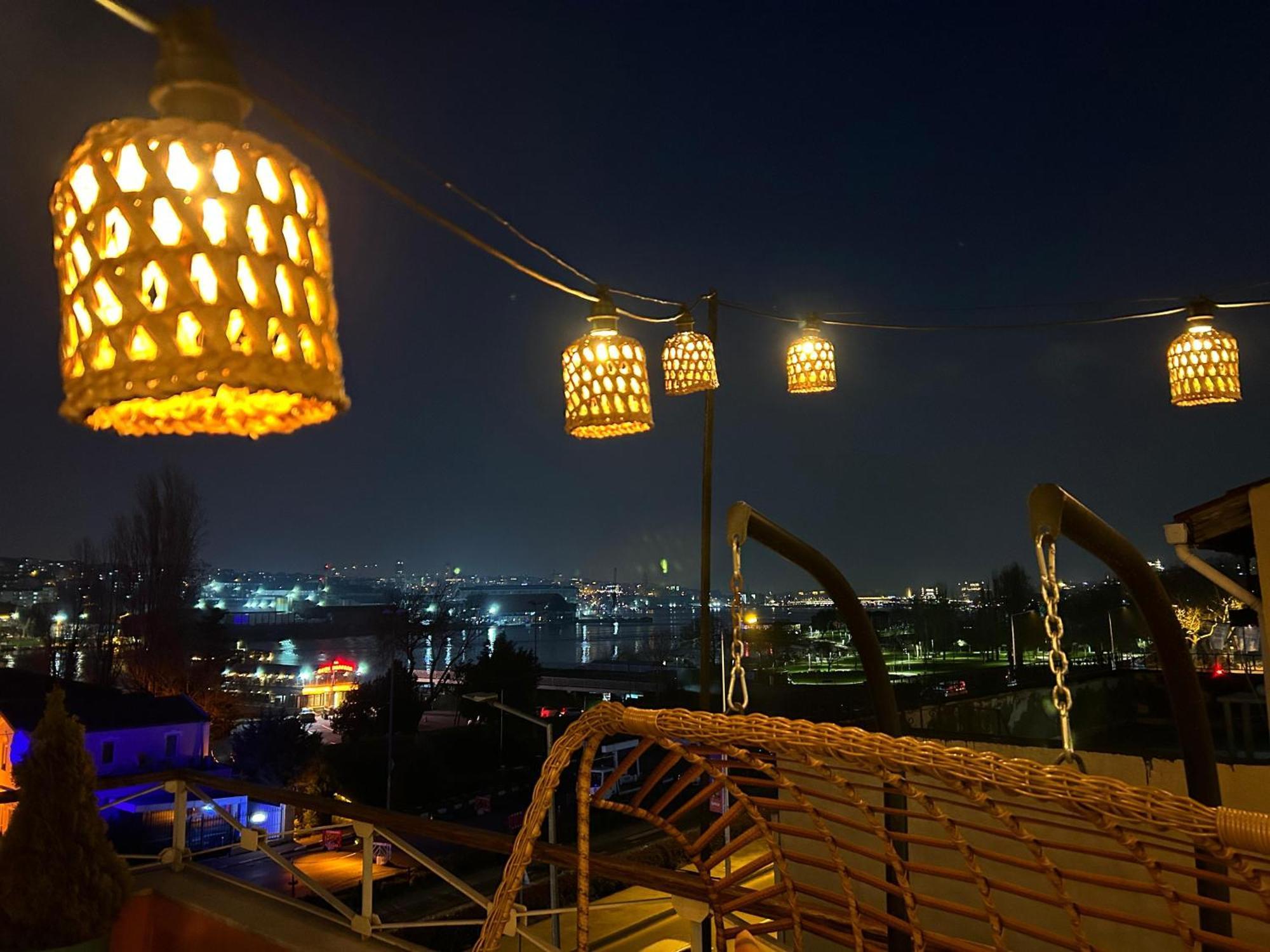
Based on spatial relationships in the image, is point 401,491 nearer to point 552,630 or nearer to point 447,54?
point 552,630

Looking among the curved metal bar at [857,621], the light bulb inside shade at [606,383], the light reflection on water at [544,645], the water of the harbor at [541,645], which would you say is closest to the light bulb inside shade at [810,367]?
the curved metal bar at [857,621]

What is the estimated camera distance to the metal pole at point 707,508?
5039 mm

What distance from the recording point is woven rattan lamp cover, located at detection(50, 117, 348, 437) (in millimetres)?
848

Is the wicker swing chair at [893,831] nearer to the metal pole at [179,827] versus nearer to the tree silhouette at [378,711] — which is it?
the metal pole at [179,827]

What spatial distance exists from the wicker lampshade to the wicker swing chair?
140cm

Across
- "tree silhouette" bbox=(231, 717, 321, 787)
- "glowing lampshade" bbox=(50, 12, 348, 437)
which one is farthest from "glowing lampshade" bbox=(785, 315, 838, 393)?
"tree silhouette" bbox=(231, 717, 321, 787)

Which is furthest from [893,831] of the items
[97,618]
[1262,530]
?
[97,618]

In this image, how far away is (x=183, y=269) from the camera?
86 centimetres

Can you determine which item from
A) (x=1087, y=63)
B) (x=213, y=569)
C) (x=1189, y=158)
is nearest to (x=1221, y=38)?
(x=1087, y=63)

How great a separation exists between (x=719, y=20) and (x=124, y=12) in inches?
259

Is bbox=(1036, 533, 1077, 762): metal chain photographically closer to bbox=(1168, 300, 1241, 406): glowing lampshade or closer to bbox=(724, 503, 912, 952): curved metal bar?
bbox=(724, 503, 912, 952): curved metal bar

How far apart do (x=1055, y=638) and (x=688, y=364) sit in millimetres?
2341

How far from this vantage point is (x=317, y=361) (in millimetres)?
938

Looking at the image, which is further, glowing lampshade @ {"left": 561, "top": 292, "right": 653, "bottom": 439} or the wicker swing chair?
glowing lampshade @ {"left": 561, "top": 292, "right": 653, "bottom": 439}
